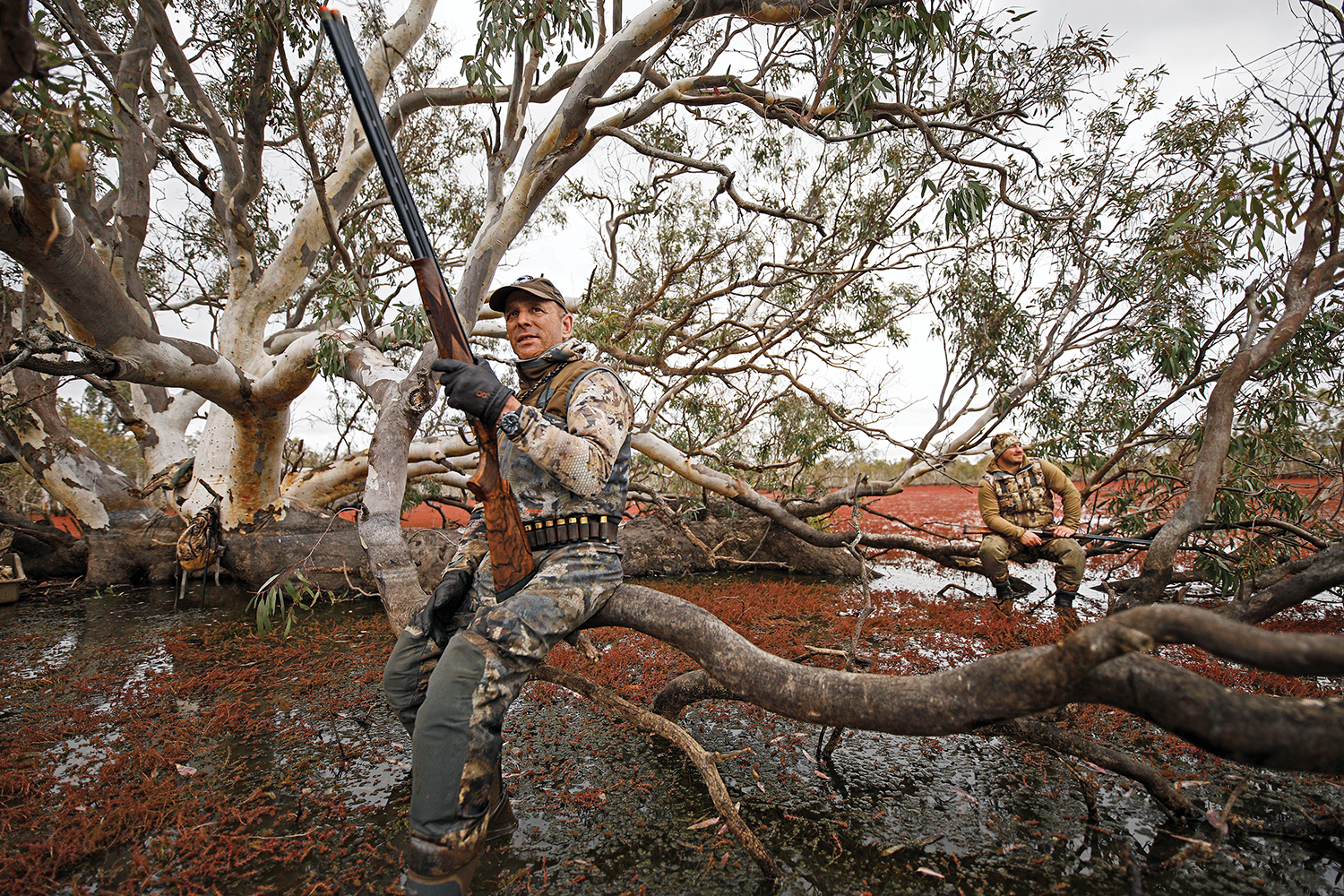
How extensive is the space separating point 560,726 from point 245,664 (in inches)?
123

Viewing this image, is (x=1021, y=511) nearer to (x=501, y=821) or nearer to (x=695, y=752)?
(x=695, y=752)

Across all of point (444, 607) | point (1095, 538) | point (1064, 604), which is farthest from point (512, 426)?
point (1064, 604)

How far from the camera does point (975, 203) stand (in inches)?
213

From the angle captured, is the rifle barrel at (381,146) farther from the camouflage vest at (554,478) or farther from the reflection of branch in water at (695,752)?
A: the reflection of branch in water at (695,752)

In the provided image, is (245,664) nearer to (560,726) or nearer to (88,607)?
(560,726)

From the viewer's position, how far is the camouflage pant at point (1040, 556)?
6316mm

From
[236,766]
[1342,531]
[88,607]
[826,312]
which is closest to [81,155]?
[236,766]

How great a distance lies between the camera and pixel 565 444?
2312 mm

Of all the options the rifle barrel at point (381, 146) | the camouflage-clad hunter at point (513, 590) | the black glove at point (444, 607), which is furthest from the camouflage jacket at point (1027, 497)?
the rifle barrel at point (381, 146)

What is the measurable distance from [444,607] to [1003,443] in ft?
20.5

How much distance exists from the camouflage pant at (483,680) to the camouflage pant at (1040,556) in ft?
18.4

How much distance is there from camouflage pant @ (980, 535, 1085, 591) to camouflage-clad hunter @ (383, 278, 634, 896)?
5.45 m

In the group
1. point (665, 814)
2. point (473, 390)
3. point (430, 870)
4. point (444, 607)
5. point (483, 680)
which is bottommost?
point (665, 814)

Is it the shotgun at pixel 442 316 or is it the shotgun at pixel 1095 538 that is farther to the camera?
the shotgun at pixel 1095 538
